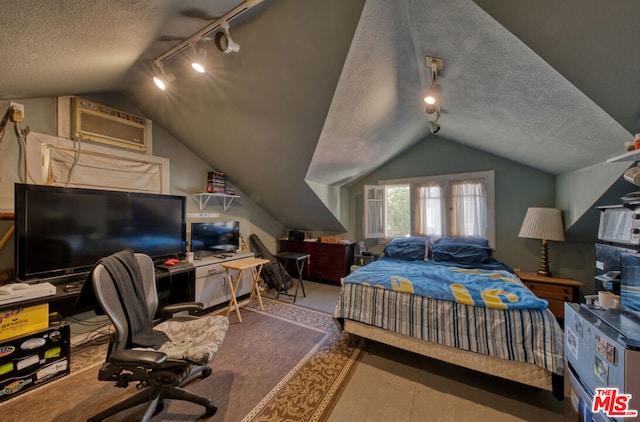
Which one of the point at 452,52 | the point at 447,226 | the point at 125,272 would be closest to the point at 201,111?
the point at 125,272

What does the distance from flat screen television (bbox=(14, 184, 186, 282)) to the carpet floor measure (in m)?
0.91

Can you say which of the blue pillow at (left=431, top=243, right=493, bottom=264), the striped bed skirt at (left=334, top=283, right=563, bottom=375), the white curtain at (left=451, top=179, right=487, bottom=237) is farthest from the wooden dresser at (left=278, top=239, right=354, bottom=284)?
the striped bed skirt at (left=334, top=283, right=563, bottom=375)

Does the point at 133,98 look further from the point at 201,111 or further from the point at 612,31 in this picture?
the point at 612,31

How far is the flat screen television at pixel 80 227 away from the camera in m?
1.89

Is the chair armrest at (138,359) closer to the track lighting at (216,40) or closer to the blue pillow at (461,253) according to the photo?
the track lighting at (216,40)

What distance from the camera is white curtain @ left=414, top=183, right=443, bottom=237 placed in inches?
157

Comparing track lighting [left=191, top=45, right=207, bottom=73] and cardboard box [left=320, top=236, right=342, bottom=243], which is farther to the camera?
cardboard box [left=320, top=236, right=342, bottom=243]

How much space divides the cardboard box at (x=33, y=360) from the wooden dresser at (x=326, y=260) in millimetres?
3293

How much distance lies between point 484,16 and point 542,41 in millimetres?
354

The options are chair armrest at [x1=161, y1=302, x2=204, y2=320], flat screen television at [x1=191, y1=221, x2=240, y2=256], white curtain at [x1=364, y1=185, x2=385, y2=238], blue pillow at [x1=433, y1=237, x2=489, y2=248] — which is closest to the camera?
chair armrest at [x1=161, y1=302, x2=204, y2=320]

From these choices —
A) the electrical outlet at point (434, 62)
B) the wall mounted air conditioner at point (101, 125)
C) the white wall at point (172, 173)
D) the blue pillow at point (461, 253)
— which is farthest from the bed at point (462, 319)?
the wall mounted air conditioner at point (101, 125)

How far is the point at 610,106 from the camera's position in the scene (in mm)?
1534

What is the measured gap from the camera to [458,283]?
223 cm

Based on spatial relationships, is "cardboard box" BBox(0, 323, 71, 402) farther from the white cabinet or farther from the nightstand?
the nightstand
